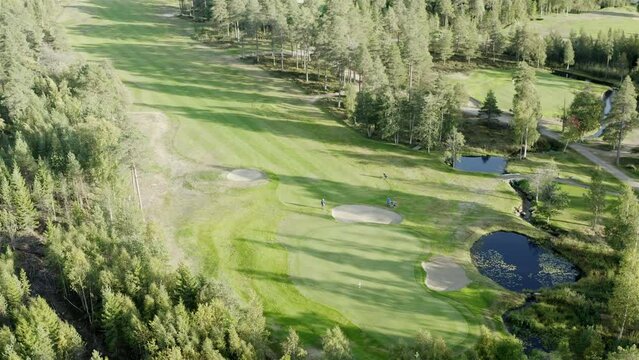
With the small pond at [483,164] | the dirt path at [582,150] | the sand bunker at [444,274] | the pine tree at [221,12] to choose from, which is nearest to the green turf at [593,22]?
the dirt path at [582,150]

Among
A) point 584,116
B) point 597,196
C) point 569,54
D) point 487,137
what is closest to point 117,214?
point 597,196

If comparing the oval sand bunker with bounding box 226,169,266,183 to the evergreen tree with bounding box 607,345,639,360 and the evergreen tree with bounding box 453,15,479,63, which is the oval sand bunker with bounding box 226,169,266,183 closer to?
the evergreen tree with bounding box 607,345,639,360

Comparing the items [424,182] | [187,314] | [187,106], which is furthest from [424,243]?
[187,106]

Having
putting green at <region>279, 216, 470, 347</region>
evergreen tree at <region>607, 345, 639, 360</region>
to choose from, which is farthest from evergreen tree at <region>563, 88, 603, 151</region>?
evergreen tree at <region>607, 345, 639, 360</region>

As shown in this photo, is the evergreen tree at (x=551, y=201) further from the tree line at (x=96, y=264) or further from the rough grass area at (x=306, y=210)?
the tree line at (x=96, y=264)

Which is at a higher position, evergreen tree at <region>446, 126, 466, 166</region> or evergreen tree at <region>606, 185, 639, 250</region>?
evergreen tree at <region>446, 126, 466, 166</region>

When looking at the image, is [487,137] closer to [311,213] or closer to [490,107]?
[490,107]
